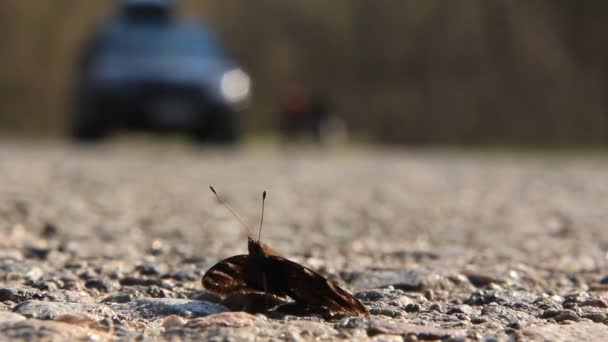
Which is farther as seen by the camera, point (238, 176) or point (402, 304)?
point (238, 176)

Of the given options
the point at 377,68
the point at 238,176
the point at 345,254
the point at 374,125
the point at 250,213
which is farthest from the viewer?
the point at 377,68

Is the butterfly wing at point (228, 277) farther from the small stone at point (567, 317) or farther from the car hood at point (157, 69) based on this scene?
the car hood at point (157, 69)

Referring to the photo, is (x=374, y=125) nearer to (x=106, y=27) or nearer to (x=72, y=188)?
(x=106, y=27)

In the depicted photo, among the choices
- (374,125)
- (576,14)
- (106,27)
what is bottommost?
(374,125)

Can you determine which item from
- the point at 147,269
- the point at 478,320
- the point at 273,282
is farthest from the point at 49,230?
the point at 478,320

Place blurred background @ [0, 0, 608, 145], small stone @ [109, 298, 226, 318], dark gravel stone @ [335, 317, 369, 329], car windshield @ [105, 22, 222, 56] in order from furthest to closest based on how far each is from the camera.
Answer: blurred background @ [0, 0, 608, 145] → car windshield @ [105, 22, 222, 56] → small stone @ [109, 298, 226, 318] → dark gravel stone @ [335, 317, 369, 329]

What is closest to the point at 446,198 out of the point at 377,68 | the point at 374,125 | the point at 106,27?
the point at 106,27

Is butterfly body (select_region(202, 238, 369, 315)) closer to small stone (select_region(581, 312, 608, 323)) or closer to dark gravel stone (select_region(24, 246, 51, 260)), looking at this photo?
small stone (select_region(581, 312, 608, 323))

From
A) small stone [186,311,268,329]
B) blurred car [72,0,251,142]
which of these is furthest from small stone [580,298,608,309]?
blurred car [72,0,251,142]
